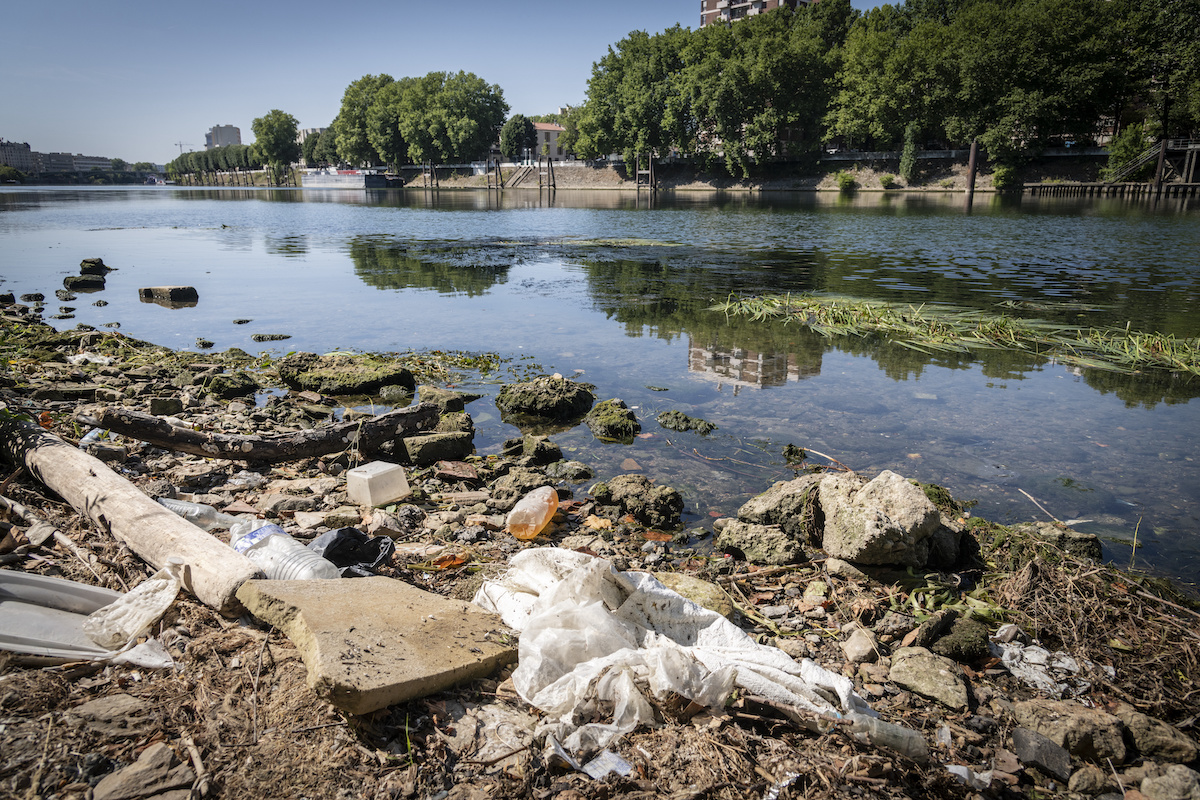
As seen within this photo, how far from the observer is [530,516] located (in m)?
4.42

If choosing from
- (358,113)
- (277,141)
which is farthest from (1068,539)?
(277,141)

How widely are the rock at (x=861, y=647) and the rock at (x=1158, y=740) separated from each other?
99cm

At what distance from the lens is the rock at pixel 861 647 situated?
3.24 m

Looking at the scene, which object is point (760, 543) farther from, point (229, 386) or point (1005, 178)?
point (1005, 178)

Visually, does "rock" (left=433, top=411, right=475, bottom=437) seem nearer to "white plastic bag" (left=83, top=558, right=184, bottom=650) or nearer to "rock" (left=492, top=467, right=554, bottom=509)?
"rock" (left=492, top=467, right=554, bottom=509)

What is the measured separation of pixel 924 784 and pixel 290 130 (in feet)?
545

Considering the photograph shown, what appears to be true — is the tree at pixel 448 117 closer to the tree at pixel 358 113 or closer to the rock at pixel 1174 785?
the tree at pixel 358 113

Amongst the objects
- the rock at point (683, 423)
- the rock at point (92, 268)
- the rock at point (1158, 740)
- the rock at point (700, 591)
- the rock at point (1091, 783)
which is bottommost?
the rock at point (1091, 783)

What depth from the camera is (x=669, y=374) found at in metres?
8.49

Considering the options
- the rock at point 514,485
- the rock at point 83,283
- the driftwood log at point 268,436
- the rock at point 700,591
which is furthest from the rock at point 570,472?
the rock at point 83,283

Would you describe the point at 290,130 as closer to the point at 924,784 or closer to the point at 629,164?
the point at 629,164

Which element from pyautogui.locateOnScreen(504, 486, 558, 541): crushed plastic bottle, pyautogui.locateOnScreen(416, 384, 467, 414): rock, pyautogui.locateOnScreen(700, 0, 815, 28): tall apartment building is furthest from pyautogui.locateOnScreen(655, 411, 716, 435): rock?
pyautogui.locateOnScreen(700, 0, 815, 28): tall apartment building

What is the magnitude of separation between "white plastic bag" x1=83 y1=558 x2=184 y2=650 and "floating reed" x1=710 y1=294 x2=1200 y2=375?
375 inches

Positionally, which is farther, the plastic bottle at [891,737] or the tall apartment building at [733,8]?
the tall apartment building at [733,8]
